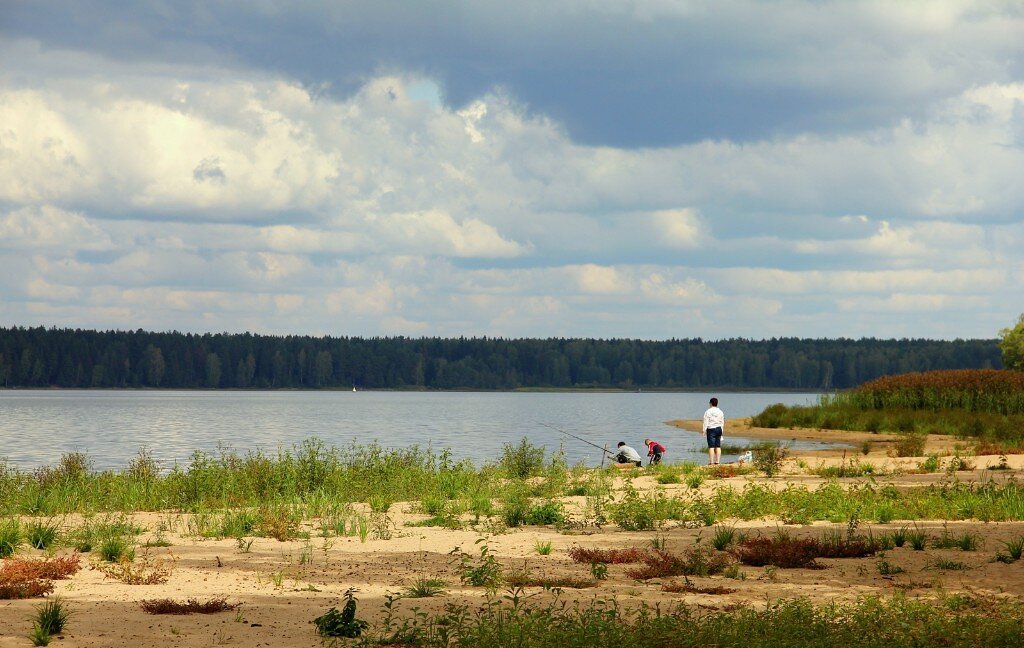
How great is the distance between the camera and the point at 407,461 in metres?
28.7

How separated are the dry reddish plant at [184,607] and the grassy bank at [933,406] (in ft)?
124

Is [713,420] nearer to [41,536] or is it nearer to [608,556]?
[608,556]

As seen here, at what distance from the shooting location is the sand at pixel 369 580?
11758 mm

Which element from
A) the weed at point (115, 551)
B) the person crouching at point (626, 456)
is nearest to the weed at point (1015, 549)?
the weed at point (115, 551)

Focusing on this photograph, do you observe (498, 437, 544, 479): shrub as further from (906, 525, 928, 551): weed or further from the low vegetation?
the low vegetation

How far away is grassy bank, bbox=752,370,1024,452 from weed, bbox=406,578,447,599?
1391 inches

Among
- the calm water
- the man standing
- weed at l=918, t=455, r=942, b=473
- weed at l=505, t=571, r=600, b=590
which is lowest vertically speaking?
the calm water

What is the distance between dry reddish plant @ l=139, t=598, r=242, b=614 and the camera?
1231 cm

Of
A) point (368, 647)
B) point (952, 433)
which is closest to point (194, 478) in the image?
point (368, 647)

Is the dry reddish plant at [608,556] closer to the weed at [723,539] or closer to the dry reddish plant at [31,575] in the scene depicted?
the weed at [723,539]

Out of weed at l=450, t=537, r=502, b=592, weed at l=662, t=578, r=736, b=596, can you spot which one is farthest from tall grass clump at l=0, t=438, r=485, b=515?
weed at l=662, t=578, r=736, b=596

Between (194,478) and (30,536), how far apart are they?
6384 mm

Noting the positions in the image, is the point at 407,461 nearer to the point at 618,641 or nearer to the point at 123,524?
the point at 123,524

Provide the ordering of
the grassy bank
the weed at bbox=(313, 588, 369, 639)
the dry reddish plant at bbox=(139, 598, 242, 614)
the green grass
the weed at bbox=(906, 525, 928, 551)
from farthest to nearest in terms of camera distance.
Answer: the grassy bank, the weed at bbox=(906, 525, 928, 551), the dry reddish plant at bbox=(139, 598, 242, 614), the weed at bbox=(313, 588, 369, 639), the green grass
